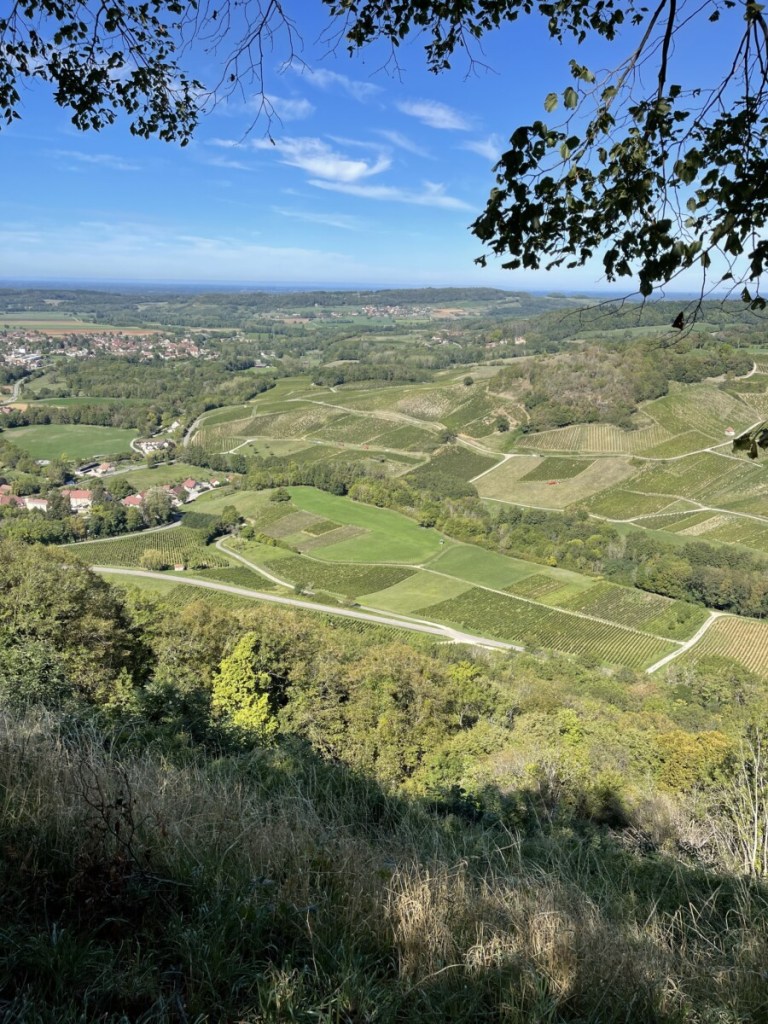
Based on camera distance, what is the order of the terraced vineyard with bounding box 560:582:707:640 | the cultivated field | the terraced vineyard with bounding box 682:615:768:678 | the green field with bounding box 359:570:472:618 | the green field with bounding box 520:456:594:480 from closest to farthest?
1. the terraced vineyard with bounding box 682:615:768:678
2. the terraced vineyard with bounding box 560:582:707:640
3. the green field with bounding box 359:570:472:618
4. the cultivated field
5. the green field with bounding box 520:456:594:480

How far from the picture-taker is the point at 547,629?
4397cm

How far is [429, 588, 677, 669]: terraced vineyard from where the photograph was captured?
1620 inches

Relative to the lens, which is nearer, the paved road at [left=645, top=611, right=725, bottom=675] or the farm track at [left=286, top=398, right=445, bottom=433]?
the paved road at [left=645, top=611, right=725, bottom=675]

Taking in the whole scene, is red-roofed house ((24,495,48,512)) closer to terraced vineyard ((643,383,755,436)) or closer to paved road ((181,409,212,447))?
paved road ((181,409,212,447))

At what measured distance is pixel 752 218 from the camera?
2.34 meters

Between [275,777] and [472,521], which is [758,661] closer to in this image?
[472,521]

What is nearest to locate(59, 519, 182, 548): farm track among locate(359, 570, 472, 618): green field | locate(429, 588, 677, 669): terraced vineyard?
locate(359, 570, 472, 618): green field

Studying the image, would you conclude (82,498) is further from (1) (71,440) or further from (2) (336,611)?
(2) (336,611)

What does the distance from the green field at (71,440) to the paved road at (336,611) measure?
43.0m

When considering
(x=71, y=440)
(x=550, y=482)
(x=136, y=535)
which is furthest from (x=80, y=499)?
(x=550, y=482)

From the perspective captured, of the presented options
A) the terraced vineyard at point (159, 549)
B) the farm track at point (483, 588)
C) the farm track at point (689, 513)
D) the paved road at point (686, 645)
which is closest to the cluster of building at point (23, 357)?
the terraced vineyard at point (159, 549)

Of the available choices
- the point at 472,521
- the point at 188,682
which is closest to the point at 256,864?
the point at 188,682

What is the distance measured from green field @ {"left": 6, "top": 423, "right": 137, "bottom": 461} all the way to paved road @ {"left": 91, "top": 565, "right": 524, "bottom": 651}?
141 ft

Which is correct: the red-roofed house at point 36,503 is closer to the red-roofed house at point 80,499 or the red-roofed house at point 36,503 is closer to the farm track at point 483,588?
the red-roofed house at point 80,499
